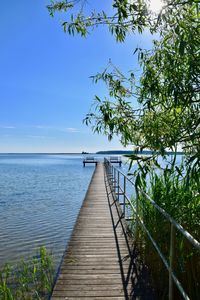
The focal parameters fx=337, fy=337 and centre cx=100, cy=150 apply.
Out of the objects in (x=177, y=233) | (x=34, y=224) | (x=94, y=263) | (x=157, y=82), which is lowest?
(x=34, y=224)

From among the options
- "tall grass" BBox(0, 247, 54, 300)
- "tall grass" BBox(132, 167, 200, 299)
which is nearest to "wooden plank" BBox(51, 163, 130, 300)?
"tall grass" BBox(132, 167, 200, 299)

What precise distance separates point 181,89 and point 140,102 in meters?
0.84

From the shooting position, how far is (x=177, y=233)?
3871 millimetres

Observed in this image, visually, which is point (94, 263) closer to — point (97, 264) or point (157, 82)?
point (97, 264)

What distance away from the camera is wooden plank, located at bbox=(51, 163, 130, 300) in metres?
3.80

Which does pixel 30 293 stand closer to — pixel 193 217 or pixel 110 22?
pixel 193 217

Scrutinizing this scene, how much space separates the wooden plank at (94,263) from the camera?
3.80 m

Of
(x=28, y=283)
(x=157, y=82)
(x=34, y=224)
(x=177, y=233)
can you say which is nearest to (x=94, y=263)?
(x=177, y=233)

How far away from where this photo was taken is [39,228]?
36.3 feet

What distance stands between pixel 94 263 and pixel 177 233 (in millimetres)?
1496

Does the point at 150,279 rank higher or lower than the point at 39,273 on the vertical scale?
higher

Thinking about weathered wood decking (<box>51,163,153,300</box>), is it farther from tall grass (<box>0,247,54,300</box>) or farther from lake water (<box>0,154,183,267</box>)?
lake water (<box>0,154,183,267</box>)

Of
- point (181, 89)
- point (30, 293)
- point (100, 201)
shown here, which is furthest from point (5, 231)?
point (181, 89)

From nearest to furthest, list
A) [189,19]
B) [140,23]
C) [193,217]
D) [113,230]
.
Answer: [189,19]
[140,23]
[193,217]
[113,230]
